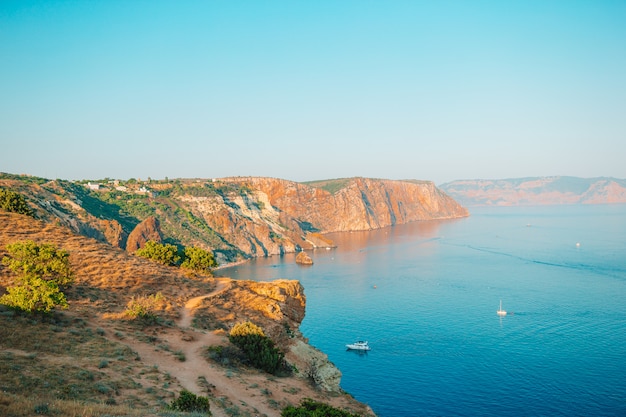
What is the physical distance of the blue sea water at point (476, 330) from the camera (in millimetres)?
58375

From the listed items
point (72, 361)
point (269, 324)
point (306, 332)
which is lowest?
point (306, 332)

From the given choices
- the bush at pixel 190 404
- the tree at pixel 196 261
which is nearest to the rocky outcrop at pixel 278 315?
the tree at pixel 196 261

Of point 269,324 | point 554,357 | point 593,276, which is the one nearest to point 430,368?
point 554,357

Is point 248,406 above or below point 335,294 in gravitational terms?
above

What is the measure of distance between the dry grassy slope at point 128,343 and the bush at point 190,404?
→ 983 millimetres

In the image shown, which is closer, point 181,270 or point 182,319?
point 182,319

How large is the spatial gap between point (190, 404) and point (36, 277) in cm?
2343

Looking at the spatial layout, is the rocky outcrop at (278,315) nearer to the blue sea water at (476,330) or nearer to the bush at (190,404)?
the blue sea water at (476,330)

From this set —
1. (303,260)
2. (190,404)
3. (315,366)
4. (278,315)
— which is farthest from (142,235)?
(190,404)

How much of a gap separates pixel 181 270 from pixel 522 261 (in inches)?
5090

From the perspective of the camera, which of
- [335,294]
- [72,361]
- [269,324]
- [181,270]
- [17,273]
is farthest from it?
[335,294]

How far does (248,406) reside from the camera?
2759 cm

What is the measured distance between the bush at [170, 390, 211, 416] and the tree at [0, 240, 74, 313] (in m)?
16.3

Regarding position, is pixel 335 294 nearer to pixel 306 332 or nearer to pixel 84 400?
pixel 306 332
